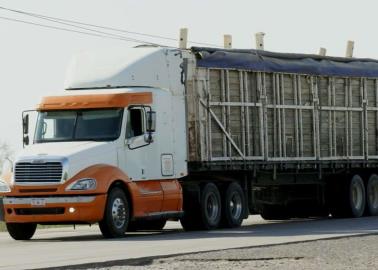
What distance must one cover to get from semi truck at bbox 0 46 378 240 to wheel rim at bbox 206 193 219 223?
0.03 meters

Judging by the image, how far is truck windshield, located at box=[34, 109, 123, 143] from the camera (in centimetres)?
2564

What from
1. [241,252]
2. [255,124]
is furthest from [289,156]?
[241,252]

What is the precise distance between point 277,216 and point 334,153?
7.87 ft

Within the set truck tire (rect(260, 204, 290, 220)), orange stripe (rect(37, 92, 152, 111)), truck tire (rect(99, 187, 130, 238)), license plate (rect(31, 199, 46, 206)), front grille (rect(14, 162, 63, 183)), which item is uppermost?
orange stripe (rect(37, 92, 152, 111))

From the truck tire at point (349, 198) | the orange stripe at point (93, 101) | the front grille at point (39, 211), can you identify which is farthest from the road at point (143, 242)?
the truck tire at point (349, 198)

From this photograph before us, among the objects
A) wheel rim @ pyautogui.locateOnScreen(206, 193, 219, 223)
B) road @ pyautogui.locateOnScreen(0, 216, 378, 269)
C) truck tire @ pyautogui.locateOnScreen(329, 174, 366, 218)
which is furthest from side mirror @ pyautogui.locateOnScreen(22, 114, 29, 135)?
truck tire @ pyautogui.locateOnScreen(329, 174, 366, 218)

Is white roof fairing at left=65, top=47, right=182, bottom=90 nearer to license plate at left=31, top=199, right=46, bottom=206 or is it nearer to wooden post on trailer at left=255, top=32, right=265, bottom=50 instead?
license plate at left=31, top=199, right=46, bottom=206

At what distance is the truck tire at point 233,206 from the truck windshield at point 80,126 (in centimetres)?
384

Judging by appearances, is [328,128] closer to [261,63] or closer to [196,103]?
[261,63]

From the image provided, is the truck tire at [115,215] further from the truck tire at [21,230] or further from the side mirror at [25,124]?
the side mirror at [25,124]

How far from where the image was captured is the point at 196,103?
91.1ft

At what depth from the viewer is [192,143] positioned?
27.7 m

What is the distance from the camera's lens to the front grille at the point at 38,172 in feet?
80.8

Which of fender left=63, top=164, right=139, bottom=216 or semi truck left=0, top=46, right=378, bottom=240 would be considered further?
semi truck left=0, top=46, right=378, bottom=240
